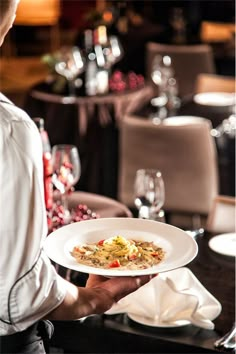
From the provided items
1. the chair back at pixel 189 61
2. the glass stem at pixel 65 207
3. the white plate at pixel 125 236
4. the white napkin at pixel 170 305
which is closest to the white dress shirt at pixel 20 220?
the white plate at pixel 125 236

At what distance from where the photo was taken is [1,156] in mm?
1265

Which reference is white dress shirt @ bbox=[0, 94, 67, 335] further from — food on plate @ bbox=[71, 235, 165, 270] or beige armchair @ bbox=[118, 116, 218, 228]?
beige armchair @ bbox=[118, 116, 218, 228]

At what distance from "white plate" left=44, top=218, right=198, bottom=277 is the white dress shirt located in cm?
15

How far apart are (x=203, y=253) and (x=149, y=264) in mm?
641

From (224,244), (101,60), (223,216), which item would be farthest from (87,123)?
(224,244)

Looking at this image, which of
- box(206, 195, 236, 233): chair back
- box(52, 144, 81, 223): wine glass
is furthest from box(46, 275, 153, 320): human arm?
box(206, 195, 236, 233): chair back

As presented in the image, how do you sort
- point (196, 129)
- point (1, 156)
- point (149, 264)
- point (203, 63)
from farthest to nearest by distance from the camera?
point (203, 63) < point (196, 129) < point (149, 264) < point (1, 156)

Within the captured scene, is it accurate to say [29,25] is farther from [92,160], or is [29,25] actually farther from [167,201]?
[167,201]

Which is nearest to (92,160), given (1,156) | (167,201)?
(167,201)

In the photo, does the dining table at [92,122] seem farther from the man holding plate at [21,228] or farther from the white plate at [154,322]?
the man holding plate at [21,228]

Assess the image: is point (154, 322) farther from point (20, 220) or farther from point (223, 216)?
point (223, 216)

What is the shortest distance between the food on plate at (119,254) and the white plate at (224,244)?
0.56m

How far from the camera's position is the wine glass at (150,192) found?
217 cm

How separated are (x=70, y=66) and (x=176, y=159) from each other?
1402mm
